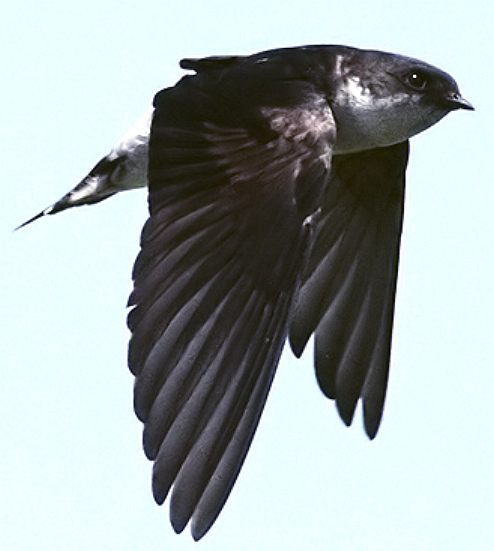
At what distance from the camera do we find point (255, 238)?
26.5 feet

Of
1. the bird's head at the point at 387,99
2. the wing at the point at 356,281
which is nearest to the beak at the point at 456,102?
the bird's head at the point at 387,99

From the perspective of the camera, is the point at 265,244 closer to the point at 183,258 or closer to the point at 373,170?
the point at 183,258

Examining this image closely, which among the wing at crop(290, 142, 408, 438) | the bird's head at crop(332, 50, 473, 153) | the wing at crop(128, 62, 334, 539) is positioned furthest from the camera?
the wing at crop(290, 142, 408, 438)

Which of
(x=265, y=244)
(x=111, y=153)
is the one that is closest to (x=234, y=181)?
(x=265, y=244)

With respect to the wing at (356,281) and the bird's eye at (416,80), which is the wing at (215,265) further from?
the wing at (356,281)

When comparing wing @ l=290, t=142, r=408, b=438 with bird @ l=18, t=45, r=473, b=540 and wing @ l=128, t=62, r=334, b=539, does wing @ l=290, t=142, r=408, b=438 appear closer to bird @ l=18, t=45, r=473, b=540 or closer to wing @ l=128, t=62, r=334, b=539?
bird @ l=18, t=45, r=473, b=540

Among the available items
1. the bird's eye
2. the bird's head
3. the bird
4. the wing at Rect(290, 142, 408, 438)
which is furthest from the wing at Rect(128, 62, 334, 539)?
the wing at Rect(290, 142, 408, 438)

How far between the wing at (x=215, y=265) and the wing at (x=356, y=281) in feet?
3.09

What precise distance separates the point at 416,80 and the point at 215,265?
1198 mm

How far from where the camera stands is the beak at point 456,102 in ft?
28.7

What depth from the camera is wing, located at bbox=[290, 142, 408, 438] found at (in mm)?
9320

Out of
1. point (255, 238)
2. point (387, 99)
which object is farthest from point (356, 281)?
point (255, 238)

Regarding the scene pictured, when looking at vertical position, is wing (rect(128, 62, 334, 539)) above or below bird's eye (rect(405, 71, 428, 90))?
below

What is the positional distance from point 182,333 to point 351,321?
5.38 ft
